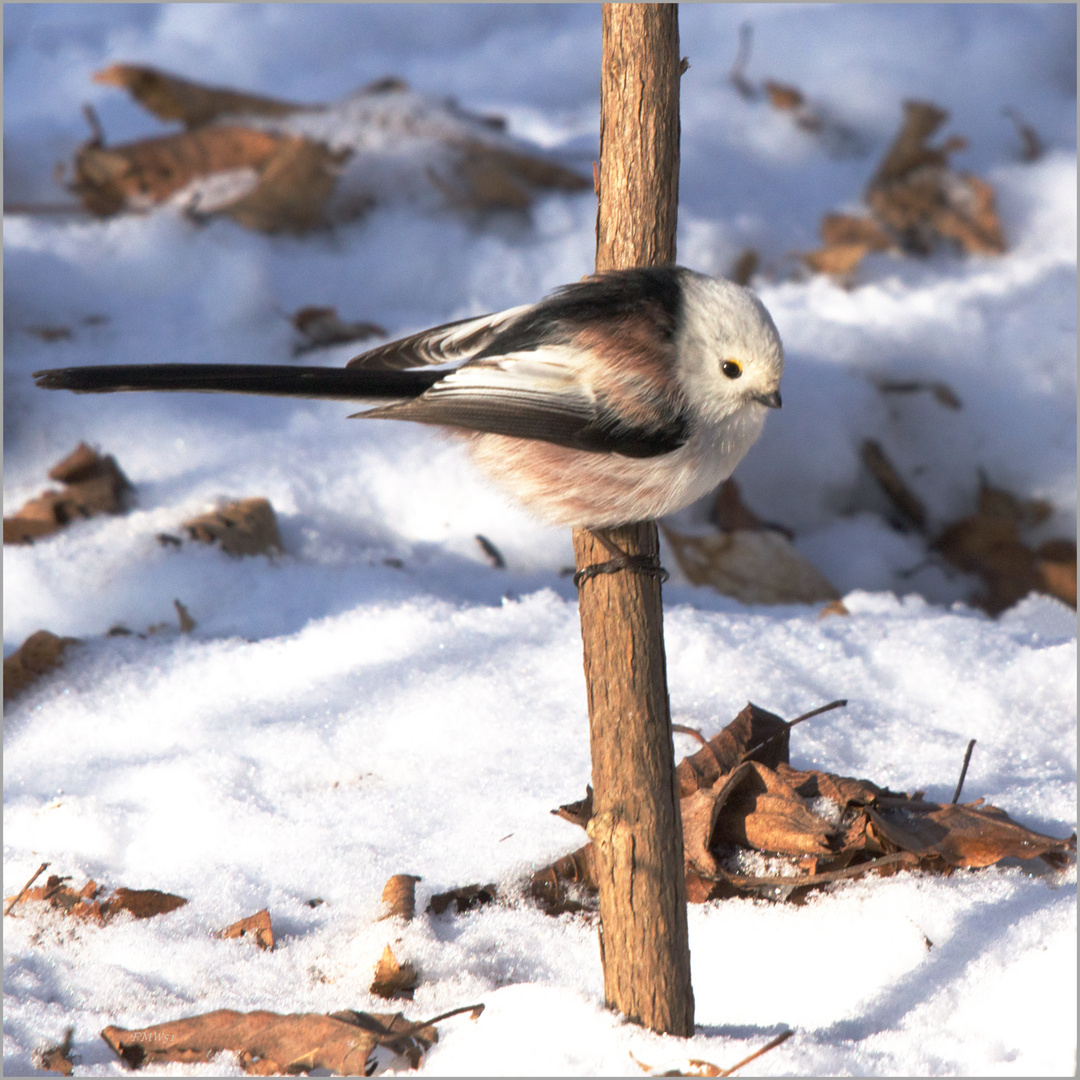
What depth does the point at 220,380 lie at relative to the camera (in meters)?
1.67

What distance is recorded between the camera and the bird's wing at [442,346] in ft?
6.63

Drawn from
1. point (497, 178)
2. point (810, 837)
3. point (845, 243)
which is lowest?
point (810, 837)

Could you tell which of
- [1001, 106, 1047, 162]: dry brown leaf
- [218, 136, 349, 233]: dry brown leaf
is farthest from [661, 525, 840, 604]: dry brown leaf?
[1001, 106, 1047, 162]: dry brown leaf

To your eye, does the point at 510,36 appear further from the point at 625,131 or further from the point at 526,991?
the point at 526,991

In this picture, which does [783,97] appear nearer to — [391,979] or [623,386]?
[623,386]

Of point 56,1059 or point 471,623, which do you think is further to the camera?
point 471,623

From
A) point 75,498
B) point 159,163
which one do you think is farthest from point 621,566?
point 159,163

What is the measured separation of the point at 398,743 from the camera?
2.35 meters

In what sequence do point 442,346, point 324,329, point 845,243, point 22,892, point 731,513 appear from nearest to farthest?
point 22,892, point 442,346, point 731,513, point 324,329, point 845,243

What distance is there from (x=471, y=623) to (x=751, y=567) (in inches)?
46.0

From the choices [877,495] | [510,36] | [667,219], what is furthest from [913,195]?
[667,219]

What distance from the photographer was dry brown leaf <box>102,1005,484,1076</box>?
1.59 metres

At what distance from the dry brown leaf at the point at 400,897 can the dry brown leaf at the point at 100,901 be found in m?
0.35

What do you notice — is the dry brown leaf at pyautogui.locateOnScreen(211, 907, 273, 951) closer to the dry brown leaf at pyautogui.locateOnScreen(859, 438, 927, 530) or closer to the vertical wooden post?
the vertical wooden post
